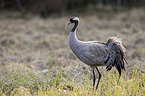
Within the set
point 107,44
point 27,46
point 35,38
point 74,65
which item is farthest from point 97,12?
point 107,44

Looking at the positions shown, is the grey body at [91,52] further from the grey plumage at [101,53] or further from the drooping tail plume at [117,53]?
the drooping tail plume at [117,53]

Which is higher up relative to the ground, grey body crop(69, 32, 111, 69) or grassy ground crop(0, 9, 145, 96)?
grey body crop(69, 32, 111, 69)

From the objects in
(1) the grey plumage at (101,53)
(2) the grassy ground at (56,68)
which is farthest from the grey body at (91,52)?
(2) the grassy ground at (56,68)

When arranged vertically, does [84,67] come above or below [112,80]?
below

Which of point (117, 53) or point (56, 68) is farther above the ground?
point (117, 53)

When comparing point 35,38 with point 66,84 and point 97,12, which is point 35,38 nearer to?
point 66,84

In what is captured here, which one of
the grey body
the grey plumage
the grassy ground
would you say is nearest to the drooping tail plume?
the grey plumage

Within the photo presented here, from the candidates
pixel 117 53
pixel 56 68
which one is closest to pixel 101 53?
pixel 117 53

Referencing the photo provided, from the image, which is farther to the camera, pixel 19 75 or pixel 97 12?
pixel 97 12

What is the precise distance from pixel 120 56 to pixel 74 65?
6.29 ft

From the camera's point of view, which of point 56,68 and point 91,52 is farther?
point 56,68

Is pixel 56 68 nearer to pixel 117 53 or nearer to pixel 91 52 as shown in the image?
pixel 91 52

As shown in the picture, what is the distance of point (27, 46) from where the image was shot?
27.6 ft

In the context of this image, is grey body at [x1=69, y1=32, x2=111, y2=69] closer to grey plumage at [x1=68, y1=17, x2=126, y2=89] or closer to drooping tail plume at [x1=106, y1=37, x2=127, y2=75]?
grey plumage at [x1=68, y1=17, x2=126, y2=89]
